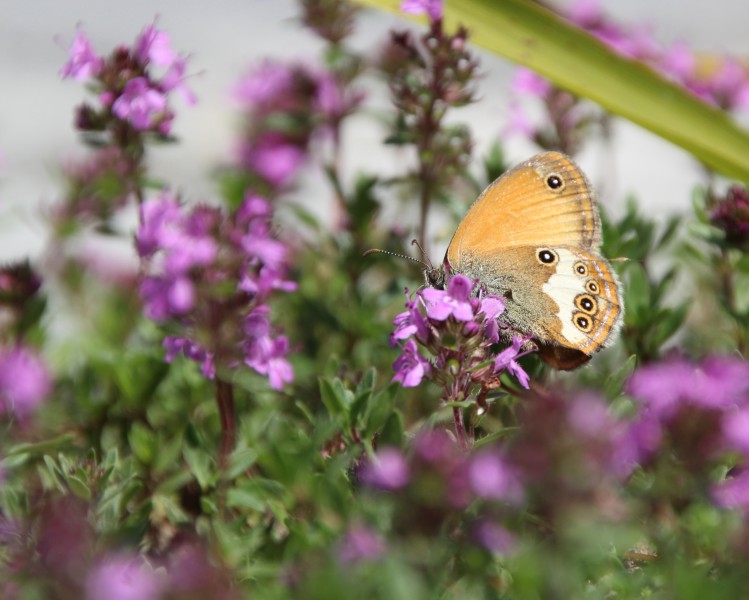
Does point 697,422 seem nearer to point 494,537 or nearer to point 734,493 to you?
point 734,493

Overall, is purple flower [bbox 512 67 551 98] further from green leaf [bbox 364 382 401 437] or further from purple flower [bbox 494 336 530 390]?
green leaf [bbox 364 382 401 437]

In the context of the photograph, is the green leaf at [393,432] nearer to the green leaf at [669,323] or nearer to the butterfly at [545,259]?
the butterfly at [545,259]

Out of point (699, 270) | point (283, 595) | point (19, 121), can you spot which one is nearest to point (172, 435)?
point (283, 595)

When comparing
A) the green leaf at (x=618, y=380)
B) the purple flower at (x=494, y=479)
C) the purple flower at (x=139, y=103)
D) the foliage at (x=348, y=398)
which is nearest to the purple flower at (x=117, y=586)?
the foliage at (x=348, y=398)

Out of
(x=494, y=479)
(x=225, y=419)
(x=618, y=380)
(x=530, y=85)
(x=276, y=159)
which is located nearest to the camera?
(x=494, y=479)

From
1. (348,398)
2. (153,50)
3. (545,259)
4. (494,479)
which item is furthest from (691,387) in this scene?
(153,50)

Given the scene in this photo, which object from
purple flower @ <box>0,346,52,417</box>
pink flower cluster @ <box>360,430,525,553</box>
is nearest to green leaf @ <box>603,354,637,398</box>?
pink flower cluster @ <box>360,430,525,553</box>
